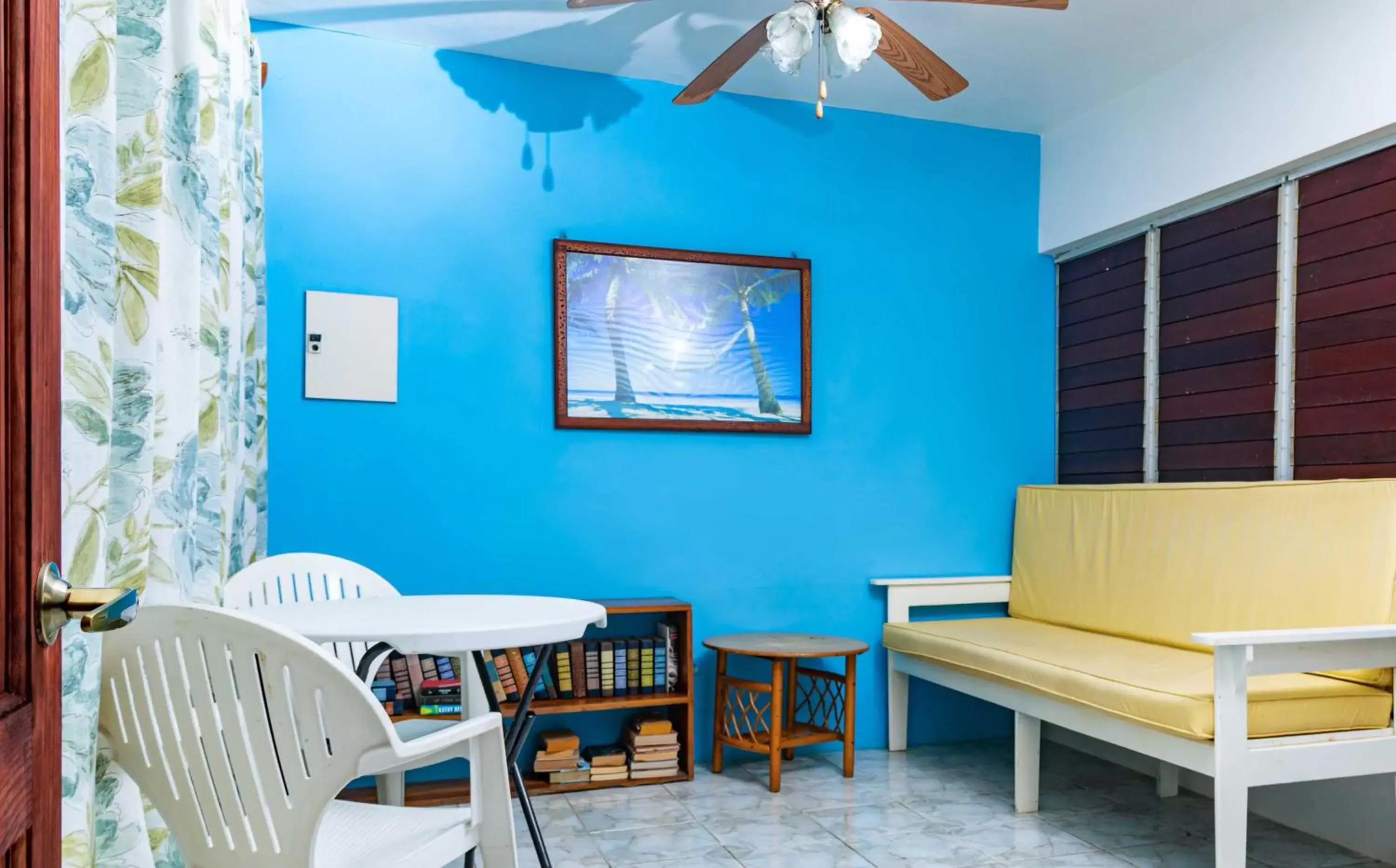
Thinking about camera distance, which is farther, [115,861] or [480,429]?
[480,429]

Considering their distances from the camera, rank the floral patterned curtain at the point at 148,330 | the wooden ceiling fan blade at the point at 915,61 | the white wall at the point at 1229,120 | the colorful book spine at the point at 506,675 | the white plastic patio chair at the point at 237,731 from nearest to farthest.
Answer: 1. the floral patterned curtain at the point at 148,330
2. the white plastic patio chair at the point at 237,731
3. the wooden ceiling fan blade at the point at 915,61
4. the white wall at the point at 1229,120
5. the colorful book spine at the point at 506,675

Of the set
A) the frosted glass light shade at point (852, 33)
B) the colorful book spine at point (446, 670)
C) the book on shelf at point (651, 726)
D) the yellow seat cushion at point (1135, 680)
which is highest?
the frosted glass light shade at point (852, 33)

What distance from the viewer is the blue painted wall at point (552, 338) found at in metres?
3.50

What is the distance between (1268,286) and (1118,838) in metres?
1.89

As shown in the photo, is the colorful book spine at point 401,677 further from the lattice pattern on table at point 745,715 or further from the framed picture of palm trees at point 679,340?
the lattice pattern on table at point 745,715

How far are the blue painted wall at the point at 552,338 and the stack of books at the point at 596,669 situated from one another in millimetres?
272

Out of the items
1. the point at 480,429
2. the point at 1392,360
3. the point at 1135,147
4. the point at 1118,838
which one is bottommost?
the point at 1118,838

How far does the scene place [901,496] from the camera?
4.19m

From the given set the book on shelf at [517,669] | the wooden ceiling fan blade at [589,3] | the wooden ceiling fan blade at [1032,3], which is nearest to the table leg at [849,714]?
the book on shelf at [517,669]

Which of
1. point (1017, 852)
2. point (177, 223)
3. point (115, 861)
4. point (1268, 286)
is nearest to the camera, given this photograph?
point (115, 861)

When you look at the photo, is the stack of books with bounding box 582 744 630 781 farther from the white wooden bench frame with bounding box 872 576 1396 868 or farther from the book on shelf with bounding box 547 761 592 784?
the white wooden bench frame with bounding box 872 576 1396 868

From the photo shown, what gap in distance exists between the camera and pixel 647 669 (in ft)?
11.8

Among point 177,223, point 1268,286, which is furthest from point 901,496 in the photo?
point 177,223

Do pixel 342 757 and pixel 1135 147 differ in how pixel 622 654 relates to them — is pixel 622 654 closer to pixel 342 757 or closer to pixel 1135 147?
pixel 342 757
